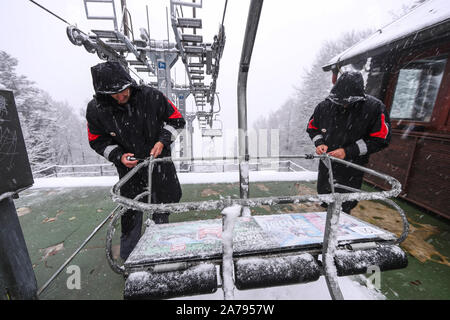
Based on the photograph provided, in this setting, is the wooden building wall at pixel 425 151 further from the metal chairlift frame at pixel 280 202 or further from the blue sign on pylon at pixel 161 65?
the blue sign on pylon at pixel 161 65

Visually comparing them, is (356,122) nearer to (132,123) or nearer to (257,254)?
(257,254)

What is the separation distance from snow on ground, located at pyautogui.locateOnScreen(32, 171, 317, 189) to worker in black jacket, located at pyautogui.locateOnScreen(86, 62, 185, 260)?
3.05 metres

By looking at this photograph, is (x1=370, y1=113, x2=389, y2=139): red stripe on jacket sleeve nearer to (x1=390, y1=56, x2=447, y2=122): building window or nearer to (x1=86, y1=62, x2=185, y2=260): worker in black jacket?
(x1=86, y1=62, x2=185, y2=260): worker in black jacket

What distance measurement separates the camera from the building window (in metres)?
4.02

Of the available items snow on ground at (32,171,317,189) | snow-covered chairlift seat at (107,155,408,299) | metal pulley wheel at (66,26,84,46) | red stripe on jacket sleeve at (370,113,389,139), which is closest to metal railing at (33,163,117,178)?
snow on ground at (32,171,317,189)

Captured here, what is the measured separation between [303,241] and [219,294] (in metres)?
1.09

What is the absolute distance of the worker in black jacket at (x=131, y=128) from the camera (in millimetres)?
1842

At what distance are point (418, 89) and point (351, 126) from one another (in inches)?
149

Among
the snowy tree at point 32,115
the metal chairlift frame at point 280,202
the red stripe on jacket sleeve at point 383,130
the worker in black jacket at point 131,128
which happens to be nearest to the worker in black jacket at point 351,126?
the red stripe on jacket sleeve at point 383,130

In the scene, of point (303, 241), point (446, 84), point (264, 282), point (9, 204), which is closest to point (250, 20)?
point (303, 241)

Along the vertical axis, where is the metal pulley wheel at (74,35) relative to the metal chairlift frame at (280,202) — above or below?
above

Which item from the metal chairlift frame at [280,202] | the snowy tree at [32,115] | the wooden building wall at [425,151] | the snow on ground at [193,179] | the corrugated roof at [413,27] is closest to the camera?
the metal chairlift frame at [280,202]

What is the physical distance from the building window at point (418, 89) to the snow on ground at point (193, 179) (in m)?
2.74
